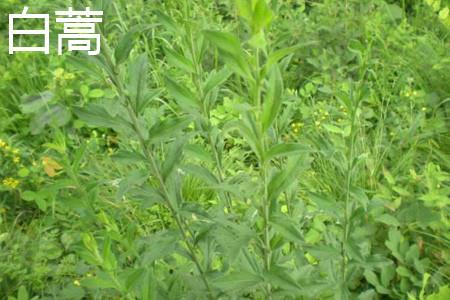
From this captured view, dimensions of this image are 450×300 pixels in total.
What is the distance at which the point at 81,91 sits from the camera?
2.89 metres

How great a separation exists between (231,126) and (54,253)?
1.51m

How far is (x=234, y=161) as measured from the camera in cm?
272

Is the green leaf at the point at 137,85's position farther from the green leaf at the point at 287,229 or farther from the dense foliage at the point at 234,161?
the green leaf at the point at 287,229

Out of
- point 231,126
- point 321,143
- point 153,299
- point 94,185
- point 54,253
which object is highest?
point 231,126

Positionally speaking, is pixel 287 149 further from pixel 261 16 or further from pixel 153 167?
pixel 153 167

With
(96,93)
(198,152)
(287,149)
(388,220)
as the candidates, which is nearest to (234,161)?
(96,93)

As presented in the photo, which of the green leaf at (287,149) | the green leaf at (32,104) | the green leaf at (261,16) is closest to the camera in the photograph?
the green leaf at (261,16)

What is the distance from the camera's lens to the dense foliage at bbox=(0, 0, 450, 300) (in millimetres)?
1229

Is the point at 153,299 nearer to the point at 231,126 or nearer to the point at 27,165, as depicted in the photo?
the point at 231,126

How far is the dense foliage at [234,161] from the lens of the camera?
1.23m

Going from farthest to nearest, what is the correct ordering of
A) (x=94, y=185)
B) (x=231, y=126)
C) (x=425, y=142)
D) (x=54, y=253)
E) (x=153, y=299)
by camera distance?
(x=425, y=142) < (x=54, y=253) < (x=94, y=185) < (x=153, y=299) < (x=231, y=126)

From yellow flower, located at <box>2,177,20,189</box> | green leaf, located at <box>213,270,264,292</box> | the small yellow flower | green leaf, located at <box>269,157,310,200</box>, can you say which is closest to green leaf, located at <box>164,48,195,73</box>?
green leaf, located at <box>269,157,310,200</box>

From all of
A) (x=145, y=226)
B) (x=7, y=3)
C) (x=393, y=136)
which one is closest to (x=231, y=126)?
(x=145, y=226)

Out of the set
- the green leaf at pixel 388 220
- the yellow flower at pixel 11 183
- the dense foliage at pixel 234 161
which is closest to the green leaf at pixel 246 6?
the dense foliage at pixel 234 161
